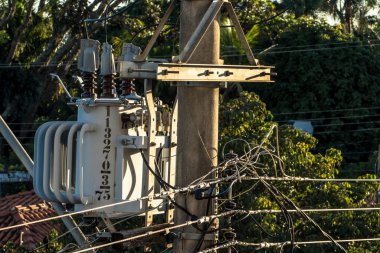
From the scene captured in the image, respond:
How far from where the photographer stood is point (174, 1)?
9.29m

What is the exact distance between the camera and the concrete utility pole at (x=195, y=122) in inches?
348

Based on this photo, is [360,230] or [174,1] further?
[360,230]

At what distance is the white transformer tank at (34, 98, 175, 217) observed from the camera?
352 inches

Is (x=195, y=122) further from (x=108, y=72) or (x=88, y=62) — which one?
(x=88, y=62)

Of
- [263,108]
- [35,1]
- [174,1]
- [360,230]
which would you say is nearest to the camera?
[174,1]

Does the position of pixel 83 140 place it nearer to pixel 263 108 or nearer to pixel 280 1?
pixel 263 108

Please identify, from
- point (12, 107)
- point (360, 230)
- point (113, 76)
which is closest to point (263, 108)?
point (360, 230)

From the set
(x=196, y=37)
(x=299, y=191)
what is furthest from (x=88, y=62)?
(x=299, y=191)

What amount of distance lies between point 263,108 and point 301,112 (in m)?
18.9

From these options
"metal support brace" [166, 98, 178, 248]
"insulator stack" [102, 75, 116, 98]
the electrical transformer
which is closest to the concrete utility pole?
the electrical transformer

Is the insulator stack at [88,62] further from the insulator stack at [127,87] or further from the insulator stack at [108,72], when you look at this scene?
the insulator stack at [127,87]

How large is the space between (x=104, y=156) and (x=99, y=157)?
44mm

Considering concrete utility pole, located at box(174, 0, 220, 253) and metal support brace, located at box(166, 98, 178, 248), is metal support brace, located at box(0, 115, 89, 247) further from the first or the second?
concrete utility pole, located at box(174, 0, 220, 253)

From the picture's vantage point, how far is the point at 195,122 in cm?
885
